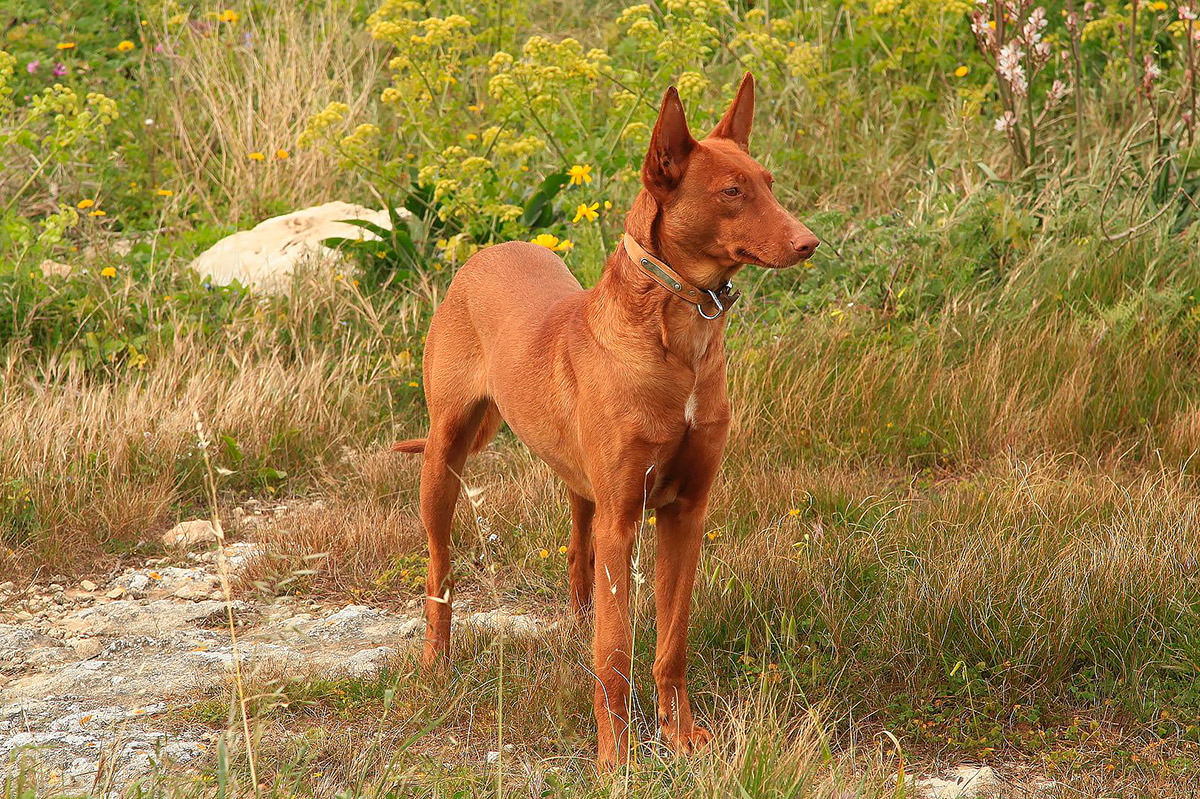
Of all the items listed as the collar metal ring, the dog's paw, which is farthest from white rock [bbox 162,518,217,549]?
the collar metal ring

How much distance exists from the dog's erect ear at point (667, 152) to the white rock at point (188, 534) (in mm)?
2806

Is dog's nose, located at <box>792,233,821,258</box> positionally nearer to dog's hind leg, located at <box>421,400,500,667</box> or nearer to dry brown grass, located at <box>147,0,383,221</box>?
dog's hind leg, located at <box>421,400,500,667</box>

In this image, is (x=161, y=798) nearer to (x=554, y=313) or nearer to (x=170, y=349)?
(x=554, y=313)

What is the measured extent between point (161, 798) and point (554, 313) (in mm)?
1681

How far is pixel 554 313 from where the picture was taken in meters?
3.71

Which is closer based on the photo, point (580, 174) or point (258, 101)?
point (580, 174)

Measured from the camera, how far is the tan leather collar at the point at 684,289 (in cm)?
315

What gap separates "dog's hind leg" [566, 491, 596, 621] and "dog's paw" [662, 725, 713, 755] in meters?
0.76

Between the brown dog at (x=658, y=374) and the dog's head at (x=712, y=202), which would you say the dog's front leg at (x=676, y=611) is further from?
the dog's head at (x=712, y=202)

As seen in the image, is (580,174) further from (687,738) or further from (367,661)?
(687,738)

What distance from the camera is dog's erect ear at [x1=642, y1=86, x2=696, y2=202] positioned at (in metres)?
2.99

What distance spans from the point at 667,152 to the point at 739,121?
37cm

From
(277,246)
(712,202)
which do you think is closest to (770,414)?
(712,202)

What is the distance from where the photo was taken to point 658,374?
3.18 meters
